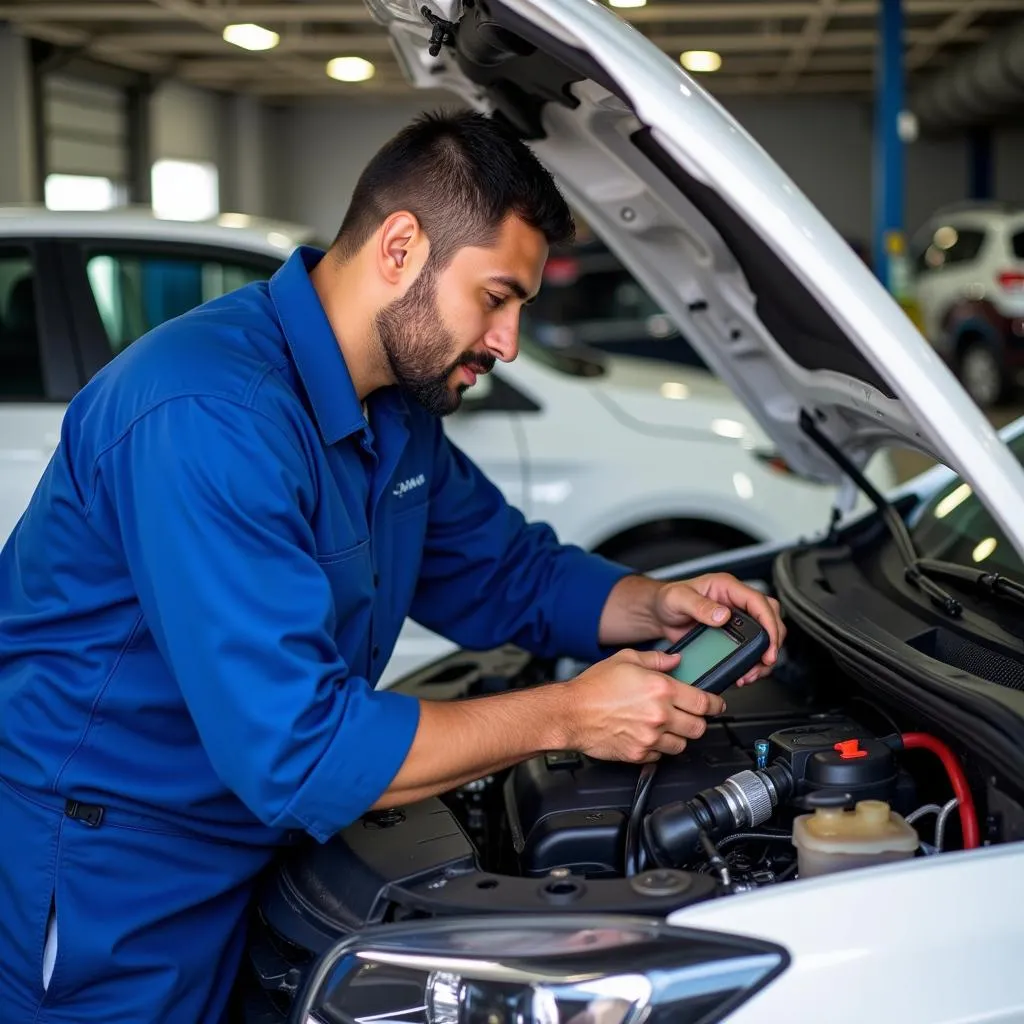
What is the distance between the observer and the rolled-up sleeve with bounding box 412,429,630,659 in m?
2.24

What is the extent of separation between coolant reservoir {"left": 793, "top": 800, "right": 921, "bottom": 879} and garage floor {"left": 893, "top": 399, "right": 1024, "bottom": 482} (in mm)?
6159

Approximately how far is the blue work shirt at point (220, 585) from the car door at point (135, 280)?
229 centimetres

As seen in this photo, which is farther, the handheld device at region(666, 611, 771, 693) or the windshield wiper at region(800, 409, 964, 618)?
the windshield wiper at region(800, 409, 964, 618)

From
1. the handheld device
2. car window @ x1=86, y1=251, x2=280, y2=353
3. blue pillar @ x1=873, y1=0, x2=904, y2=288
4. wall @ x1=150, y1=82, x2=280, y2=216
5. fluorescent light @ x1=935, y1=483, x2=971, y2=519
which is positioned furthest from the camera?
wall @ x1=150, y1=82, x2=280, y2=216

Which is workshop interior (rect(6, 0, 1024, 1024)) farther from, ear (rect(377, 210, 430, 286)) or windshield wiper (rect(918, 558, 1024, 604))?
ear (rect(377, 210, 430, 286))

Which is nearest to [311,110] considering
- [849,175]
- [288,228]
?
[849,175]

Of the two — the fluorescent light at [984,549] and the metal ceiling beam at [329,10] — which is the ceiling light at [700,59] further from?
the fluorescent light at [984,549]

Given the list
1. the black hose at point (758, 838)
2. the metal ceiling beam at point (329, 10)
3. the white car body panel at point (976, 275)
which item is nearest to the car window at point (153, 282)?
the black hose at point (758, 838)

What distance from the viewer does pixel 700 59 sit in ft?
49.4

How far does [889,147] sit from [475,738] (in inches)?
447

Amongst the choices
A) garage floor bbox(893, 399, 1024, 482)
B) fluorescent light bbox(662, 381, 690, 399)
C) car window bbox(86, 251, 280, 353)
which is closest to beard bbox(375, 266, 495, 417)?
car window bbox(86, 251, 280, 353)

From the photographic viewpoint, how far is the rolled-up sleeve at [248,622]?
4.64 feet

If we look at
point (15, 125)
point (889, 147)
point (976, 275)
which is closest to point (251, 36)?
point (15, 125)

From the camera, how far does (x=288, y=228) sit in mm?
4363
